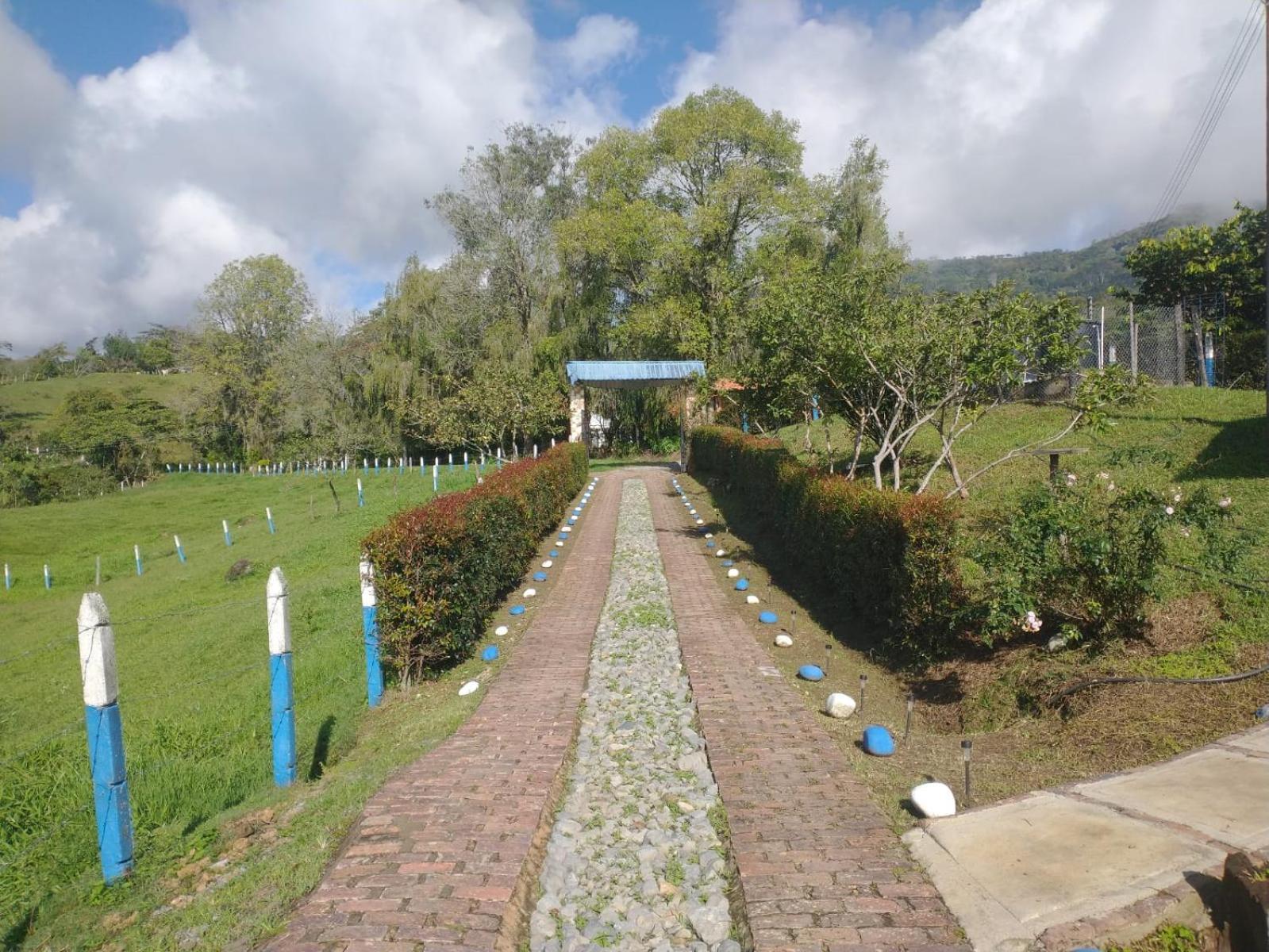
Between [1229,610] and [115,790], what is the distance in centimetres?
749

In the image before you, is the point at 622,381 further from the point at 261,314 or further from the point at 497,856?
the point at 261,314

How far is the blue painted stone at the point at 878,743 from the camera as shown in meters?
5.23

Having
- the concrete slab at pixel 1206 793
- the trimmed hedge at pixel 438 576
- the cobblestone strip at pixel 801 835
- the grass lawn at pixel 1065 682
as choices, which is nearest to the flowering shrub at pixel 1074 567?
the grass lawn at pixel 1065 682

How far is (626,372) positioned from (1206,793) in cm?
2790

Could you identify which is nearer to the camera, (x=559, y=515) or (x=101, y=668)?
(x=101, y=668)

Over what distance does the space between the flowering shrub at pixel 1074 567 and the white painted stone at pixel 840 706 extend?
3.80 feet

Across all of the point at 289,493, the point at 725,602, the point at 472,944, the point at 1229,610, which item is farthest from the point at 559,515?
the point at 289,493

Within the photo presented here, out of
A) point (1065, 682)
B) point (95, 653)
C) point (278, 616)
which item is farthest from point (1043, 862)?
point (278, 616)

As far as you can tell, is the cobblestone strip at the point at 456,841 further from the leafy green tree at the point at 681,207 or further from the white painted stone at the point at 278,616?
the leafy green tree at the point at 681,207

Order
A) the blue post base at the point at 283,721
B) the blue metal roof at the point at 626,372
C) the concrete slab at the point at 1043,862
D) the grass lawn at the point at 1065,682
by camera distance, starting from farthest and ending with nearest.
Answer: the blue metal roof at the point at 626,372 < the blue post base at the point at 283,721 < the grass lawn at the point at 1065,682 < the concrete slab at the point at 1043,862

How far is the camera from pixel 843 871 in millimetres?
3664

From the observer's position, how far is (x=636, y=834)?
4.30 metres

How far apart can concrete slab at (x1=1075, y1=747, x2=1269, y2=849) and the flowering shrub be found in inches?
61.4

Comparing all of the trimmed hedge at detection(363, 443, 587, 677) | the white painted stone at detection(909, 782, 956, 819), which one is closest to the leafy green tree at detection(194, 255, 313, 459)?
the trimmed hedge at detection(363, 443, 587, 677)
